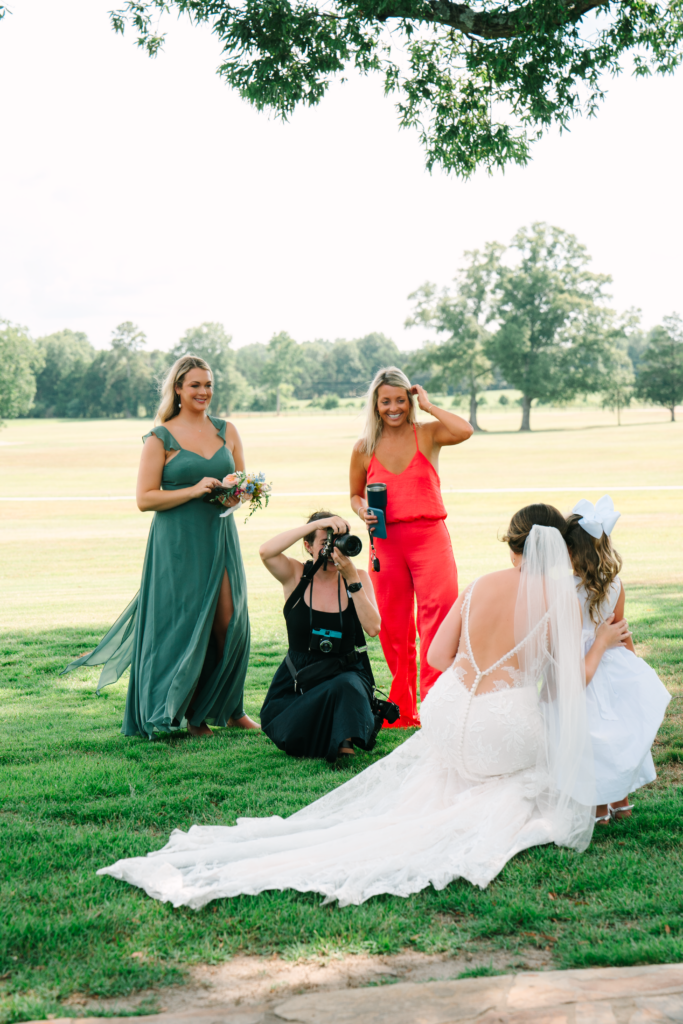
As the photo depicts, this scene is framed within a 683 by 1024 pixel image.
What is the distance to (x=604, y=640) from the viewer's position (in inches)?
153

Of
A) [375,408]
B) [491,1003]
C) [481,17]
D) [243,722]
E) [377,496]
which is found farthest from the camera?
[481,17]

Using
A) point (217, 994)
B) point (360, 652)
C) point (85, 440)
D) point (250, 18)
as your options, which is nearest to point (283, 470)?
point (85, 440)

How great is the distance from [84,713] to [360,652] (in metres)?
2.23

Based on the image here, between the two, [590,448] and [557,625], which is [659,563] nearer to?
[557,625]

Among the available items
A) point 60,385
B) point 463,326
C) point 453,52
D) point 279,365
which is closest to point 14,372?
point 60,385

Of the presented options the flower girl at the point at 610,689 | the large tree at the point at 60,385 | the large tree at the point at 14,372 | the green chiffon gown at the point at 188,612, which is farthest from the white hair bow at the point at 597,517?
the large tree at the point at 60,385

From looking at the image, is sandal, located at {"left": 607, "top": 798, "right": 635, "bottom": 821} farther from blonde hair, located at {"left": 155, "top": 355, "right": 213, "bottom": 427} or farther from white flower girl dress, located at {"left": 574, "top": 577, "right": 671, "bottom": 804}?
blonde hair, located at {"left": 155, "top": 355, "right": 213, "bottom": 427}

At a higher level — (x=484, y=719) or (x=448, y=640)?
(x=448, y=640)

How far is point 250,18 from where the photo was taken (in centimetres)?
759

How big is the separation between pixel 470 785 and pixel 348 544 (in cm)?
152

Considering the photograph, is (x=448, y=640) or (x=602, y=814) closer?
(x=602, y=814)

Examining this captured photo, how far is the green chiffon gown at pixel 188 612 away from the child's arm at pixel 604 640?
2391mm

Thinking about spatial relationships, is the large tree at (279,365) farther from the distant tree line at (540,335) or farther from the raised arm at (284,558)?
the raised arm at (284,558)

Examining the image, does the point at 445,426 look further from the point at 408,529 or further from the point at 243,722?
the point at 243,722
